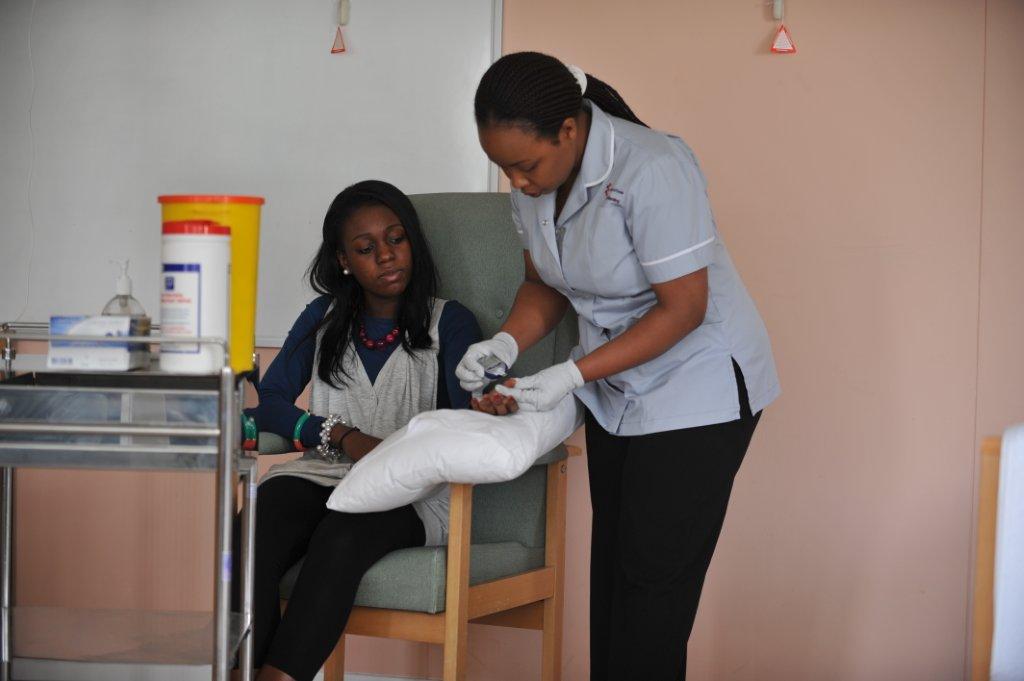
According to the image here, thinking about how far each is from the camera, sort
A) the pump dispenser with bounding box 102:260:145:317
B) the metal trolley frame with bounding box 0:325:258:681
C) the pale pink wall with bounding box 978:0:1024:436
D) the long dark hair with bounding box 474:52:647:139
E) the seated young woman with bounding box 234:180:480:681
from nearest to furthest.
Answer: the metal trolley frame with bounding box 0:325:258:681, the pump dispenser with bounding box 102:260:145:317, the long dark hair with bounding box 474:52:647:139, the seated young woman with bounding box 234:180:480:681, the pale pink wall with bounding box 978:0:1024:436

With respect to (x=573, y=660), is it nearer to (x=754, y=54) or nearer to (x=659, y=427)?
(x=659, y=427)

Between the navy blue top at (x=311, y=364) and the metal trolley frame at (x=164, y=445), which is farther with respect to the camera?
the navy blue top at (x=311, y=364)

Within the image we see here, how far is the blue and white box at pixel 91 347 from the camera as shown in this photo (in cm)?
123

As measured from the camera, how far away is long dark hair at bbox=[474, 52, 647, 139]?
59.6 inches

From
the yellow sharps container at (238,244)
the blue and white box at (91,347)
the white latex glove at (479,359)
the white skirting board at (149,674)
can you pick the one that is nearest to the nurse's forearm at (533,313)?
the white latex glove at (479,359)

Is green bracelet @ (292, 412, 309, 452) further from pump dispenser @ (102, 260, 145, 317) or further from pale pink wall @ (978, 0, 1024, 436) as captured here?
pale pink wall @ (978, 0, 1024, 436)

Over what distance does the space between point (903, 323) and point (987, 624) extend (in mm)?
1461

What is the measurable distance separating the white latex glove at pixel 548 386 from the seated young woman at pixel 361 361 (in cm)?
28

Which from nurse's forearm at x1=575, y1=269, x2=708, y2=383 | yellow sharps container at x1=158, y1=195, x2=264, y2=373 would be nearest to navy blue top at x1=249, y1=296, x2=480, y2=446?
nurse's forearm at x1=575, y1=269, x2=708, y2=383

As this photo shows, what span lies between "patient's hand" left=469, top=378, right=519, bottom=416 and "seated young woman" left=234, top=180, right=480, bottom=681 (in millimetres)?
205

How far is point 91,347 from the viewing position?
4.05ft

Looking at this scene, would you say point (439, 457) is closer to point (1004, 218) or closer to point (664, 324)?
point (664, 324)

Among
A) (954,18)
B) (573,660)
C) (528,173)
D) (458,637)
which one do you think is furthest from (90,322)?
(954,18)

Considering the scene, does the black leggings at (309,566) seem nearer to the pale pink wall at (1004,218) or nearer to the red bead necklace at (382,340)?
the red bead necklace at (382,340)
